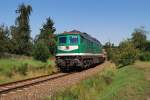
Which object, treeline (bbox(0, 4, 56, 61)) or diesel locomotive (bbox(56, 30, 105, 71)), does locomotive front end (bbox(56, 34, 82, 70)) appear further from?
treeline (bbox(0, 4, 56, 61))

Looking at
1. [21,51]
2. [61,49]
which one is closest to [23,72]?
[61,49]

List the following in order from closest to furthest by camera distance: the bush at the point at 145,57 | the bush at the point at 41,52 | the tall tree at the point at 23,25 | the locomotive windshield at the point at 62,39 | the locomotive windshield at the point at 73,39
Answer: the locomotive windshield at the point at 73,39
the locomotive windshield at the point at 62,39
the bush at the point at 41,52
the bush at the point at 145,57
the tall tree at the point at 23,25

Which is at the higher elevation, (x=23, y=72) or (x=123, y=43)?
(x=123, y=43)

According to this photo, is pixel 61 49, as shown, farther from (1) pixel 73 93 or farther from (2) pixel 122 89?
(1) pixel 73 93

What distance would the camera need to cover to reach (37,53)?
4431 centimetres

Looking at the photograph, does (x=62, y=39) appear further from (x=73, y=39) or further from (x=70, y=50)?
(x=70, y=50)

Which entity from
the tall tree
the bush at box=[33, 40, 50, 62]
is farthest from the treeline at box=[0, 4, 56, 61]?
the bush at box=[33, 40, 50, 62]

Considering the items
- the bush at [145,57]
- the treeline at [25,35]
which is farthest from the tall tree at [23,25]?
the bush at [145,57]

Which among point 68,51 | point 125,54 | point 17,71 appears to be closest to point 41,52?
point 125,54

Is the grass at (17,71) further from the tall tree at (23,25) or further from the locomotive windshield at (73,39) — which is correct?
the tall tree at (23,25)

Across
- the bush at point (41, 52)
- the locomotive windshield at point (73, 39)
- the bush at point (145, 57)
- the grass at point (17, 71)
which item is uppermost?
the locomotive windshield at point (73, 39)

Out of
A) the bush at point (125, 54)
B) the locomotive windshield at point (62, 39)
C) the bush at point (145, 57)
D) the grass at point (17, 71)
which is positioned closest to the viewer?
the grass at point (17, 71)

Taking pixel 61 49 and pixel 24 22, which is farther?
pixel 24 22

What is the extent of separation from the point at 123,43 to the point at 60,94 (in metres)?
29.8
